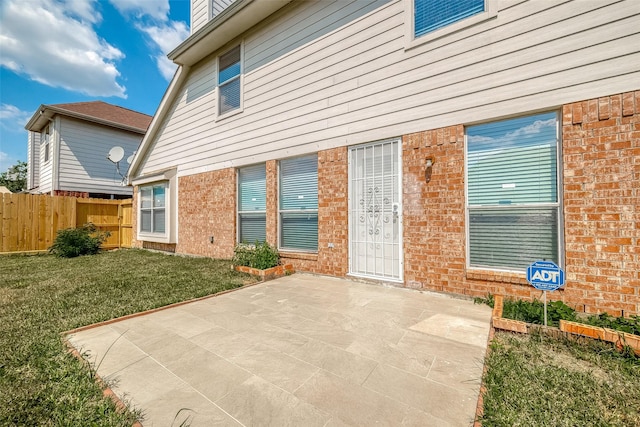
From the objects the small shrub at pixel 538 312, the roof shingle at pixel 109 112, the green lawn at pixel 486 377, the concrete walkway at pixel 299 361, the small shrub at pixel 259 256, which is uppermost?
the roof shingle at pixel 109 112

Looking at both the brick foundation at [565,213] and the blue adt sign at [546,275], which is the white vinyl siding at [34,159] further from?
the blue adt sign at [546,275]

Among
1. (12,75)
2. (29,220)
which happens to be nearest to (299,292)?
(29,220)

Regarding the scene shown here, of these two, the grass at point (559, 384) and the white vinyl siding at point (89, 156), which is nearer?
the grass at point (559, 384)

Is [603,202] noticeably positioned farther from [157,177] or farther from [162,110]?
[162,110]

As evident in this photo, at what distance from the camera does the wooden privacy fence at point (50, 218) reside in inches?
359

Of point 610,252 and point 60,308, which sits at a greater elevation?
point 610,252

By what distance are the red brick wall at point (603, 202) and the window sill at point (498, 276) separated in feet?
1.52

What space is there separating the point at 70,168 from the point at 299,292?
14130 millimetres

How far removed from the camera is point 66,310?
3.59m

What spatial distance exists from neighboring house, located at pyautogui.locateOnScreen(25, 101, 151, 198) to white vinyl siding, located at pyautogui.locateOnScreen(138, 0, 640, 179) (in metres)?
8.73

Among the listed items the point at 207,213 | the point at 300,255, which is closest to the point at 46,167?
the point at 207,213

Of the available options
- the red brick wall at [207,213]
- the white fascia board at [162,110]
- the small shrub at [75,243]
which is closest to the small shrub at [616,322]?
the red brick wall at [207,213]

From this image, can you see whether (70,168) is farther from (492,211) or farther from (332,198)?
(492,211)

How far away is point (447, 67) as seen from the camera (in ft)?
13.7
